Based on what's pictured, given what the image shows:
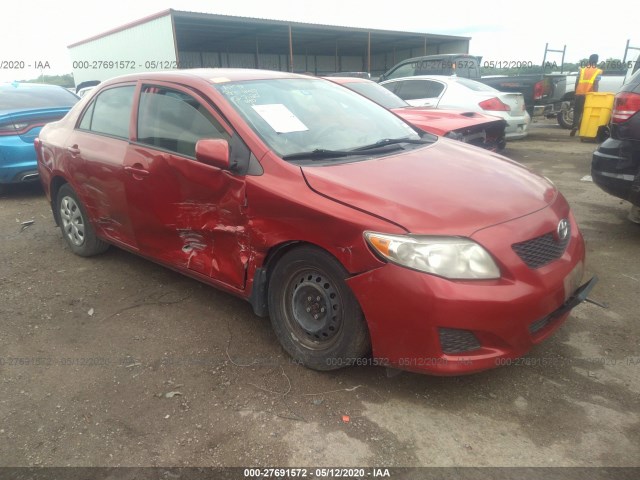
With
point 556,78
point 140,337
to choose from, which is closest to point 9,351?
point 140,337

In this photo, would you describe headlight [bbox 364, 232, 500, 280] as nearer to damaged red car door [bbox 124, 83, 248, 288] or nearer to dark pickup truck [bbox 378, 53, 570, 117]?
damaged red car door [bbox 124, 83, 248, 288]

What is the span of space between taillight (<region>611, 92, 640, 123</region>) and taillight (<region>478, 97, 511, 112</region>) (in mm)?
4359

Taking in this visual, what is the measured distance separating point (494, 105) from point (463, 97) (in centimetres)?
60

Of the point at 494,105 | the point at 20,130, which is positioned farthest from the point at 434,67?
the point at 20,130

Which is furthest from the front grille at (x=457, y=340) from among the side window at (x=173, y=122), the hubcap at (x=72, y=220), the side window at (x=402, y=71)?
the side window at (x=402, y=71)

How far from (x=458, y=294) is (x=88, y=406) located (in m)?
1.98

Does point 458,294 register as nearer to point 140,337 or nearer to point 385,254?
point 385,254

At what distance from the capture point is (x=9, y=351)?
313cm

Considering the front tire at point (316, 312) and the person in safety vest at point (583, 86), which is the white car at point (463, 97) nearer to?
the person in safety vest at point (583, 86)

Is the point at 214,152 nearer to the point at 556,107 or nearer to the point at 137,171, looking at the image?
the point at 137,171

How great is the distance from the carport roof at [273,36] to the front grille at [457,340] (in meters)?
15.6

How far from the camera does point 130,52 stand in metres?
17.5

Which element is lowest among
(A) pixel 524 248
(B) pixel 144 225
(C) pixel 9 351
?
(C) pixel 9 351

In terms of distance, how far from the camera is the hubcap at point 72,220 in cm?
445
